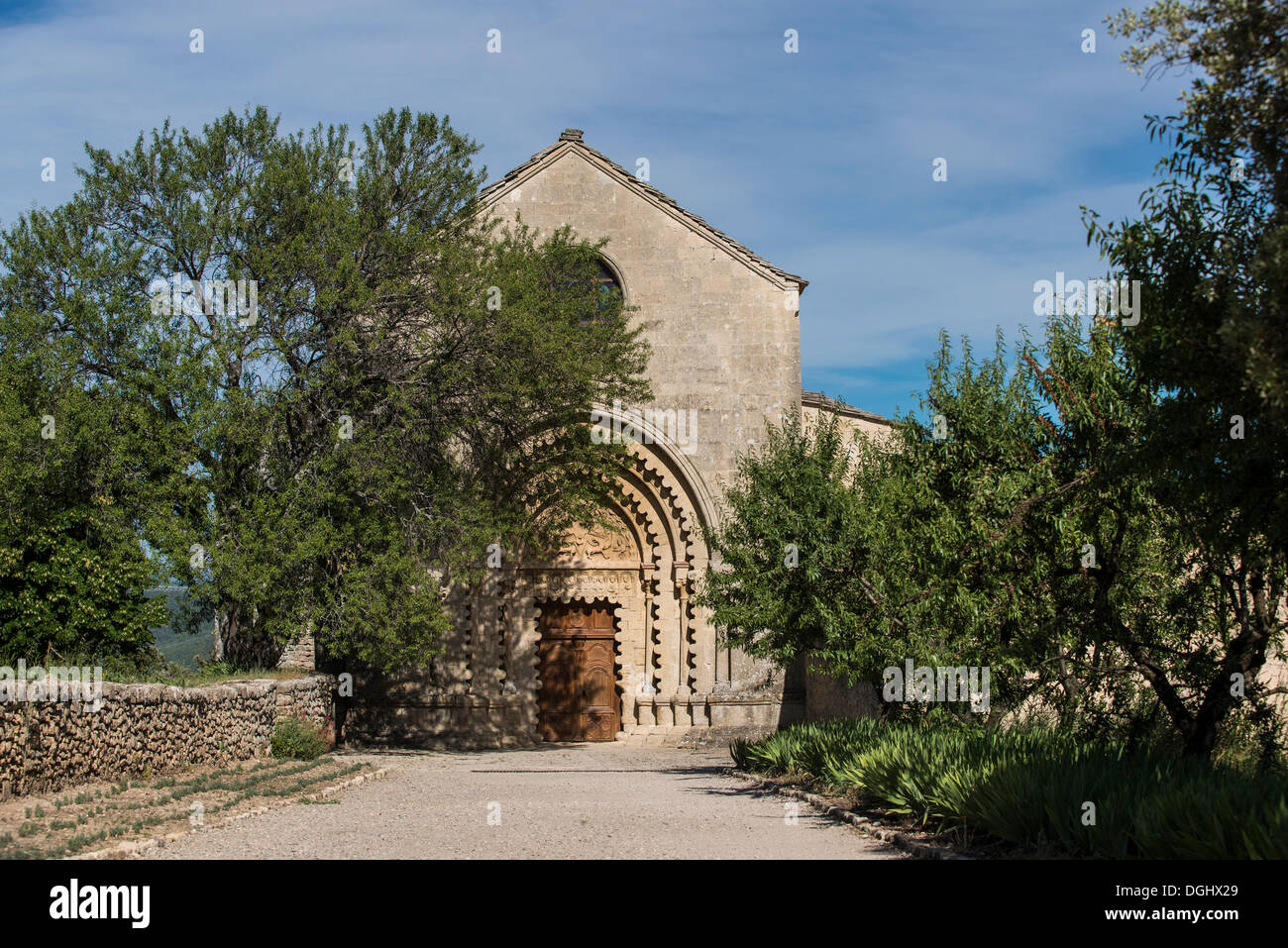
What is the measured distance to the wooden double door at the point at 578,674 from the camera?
934 inches

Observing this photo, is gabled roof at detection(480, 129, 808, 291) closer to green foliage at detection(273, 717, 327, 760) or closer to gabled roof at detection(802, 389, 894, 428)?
gabled roof at detection(802, 389, 894, 428)

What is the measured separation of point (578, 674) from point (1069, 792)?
17.0 metres

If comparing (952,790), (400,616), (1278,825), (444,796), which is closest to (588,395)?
(400,616)

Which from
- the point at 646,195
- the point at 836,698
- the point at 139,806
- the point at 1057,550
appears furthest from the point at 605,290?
the point at 139,806

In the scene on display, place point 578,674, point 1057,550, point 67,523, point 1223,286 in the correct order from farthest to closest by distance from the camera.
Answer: point 578,674 → point 67,523 → point 1057,550 → point 1223,286

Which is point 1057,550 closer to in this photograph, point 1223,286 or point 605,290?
point 1223,286

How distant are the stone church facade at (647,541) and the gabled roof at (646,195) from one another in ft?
0.10

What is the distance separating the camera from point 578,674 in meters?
23.9

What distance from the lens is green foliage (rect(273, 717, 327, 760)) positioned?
55.8ft

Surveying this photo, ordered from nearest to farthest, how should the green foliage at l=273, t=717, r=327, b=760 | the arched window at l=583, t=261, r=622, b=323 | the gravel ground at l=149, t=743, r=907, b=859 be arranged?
the gravel ground at l=149, t=743, r=907, b=859 < the green foliage at l=273, t=717, r=327, b=760 < the arched window at l=583, t=261, r=622, b=323

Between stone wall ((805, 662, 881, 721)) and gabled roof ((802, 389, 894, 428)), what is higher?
gabled roof ((802, 389, 894, 428))

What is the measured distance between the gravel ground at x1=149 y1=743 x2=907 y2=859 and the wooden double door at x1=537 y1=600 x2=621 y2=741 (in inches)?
252

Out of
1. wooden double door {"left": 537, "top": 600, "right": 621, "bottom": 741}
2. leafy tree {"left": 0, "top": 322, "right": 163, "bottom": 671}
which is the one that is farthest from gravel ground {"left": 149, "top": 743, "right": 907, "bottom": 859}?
wooden double door {"left": 537, "top": 600, "right": 621, "bottom": 741}

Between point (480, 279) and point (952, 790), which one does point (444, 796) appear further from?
point (480, 279)
